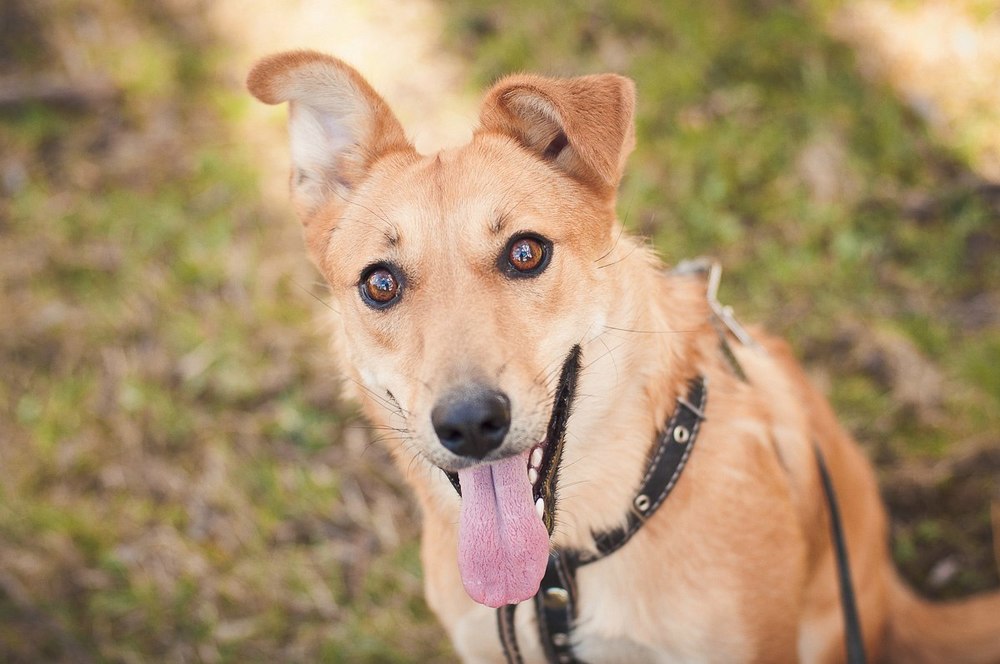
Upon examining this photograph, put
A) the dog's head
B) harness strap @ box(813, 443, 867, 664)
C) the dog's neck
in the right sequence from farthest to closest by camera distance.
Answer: harness strap @ box(813, 443, 867, 664) < the dog's neck < the dog's head

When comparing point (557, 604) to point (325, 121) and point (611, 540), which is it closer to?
point (611, 540)

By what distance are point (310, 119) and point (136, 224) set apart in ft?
10.5

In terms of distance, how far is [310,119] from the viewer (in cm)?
283

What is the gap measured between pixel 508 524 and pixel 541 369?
47cm

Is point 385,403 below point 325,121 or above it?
below

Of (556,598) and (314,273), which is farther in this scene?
(314,273)

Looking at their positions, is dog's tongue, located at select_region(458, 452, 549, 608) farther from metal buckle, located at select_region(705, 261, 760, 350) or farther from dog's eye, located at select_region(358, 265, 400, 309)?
metal buckle, located at select_region(705, 261, 760, 350)

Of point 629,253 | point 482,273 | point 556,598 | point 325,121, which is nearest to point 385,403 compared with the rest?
point 482,273

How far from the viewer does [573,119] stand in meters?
2.36

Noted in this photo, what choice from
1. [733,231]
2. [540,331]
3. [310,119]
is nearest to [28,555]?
[310,119]

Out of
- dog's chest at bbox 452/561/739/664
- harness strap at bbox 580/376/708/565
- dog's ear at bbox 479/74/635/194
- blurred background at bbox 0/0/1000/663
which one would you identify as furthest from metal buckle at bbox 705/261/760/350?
blurred background at bbox 0/0/1000/663

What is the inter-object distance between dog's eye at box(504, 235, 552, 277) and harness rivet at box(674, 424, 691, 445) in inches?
27.0

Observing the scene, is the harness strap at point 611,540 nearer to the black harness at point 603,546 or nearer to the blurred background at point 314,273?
the black harness at point 603,546

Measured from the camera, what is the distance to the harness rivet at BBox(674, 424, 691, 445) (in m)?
2.52
